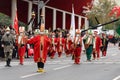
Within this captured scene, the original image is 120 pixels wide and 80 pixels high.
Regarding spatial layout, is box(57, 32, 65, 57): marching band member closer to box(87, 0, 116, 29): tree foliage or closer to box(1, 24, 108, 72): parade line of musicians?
box(1, 24, 108, 72): parade line of musicians

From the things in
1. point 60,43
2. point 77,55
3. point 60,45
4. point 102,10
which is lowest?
point 77,55

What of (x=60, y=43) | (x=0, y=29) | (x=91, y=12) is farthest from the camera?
(x=91, y=12)

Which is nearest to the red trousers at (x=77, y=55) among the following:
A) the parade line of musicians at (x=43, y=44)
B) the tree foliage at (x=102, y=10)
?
the parade line of musicians at (x=43, y=44)

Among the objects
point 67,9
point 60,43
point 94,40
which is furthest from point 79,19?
point 94,40

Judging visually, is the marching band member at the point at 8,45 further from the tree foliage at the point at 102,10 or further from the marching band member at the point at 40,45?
the tree foliage at the point at 102,10

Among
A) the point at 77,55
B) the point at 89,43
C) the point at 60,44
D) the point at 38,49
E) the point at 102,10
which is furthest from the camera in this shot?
the point at 102,10

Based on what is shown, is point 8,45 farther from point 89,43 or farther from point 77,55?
point 89,43

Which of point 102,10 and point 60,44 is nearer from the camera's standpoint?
point 60,44

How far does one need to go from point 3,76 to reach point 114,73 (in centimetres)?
446

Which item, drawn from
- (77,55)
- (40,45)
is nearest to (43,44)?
(40,45)

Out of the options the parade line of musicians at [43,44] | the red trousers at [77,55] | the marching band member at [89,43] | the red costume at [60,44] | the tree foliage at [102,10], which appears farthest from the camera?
the tree foliage at [102,10]

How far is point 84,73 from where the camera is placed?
20.7 m

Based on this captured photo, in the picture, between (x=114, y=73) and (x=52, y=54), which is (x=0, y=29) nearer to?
(x=52, y=54)

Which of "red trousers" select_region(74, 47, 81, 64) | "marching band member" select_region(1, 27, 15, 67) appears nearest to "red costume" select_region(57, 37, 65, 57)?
"red trousers" select_region(74, 47, 81, 64)
